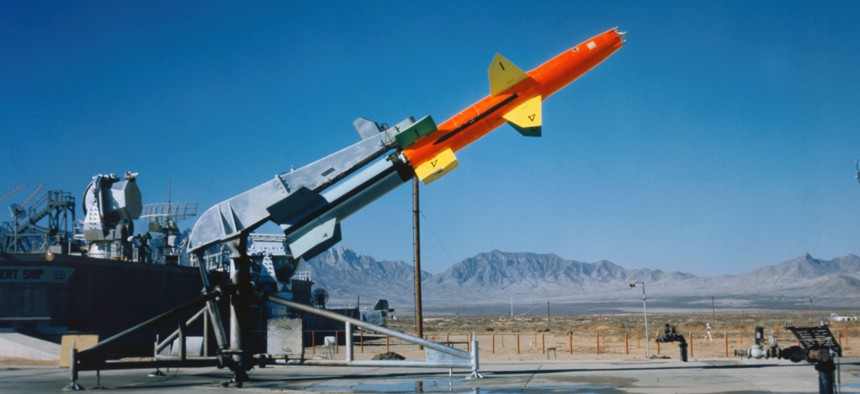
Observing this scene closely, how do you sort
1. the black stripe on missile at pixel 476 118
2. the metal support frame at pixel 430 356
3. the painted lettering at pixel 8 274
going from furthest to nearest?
1. the painted lettering at pixel 8 274
2. the black stripe on missile at pixel 476 118
3. the metal support frame at pixel 430 356

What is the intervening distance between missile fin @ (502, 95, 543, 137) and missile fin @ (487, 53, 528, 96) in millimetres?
625

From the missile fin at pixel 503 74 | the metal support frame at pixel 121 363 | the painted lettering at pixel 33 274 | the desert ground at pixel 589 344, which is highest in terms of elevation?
the missile fin at pixel 503 74

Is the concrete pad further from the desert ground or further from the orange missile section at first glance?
the orange missile section

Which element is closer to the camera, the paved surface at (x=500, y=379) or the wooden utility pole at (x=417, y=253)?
the paved surface at (x=500, y=379)

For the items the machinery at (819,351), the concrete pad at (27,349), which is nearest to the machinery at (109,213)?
the concrete pad at (27,349)

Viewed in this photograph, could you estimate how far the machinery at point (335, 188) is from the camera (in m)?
18.7

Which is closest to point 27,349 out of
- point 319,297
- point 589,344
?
point 319,297

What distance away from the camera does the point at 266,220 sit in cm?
1877

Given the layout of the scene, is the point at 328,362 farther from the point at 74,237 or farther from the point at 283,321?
the point at 74,237

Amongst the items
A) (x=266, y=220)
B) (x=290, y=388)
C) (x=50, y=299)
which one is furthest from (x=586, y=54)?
(x=50, y=299)

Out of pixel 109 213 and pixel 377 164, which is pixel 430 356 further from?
pixel 109 213

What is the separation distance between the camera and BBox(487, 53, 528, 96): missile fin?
1955 centimetres

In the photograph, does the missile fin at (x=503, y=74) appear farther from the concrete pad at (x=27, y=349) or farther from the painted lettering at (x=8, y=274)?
the painted lettering at (x=8, y=274)

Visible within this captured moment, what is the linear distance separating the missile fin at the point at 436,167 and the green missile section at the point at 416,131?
0.80 metres
